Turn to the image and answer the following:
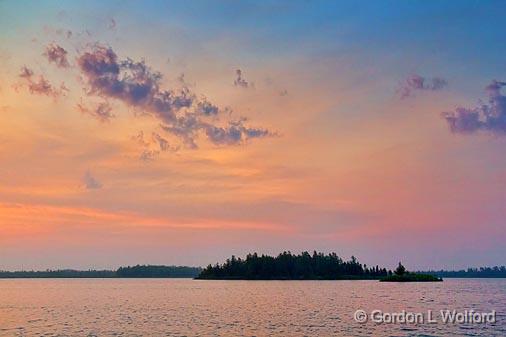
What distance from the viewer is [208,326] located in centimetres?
8038

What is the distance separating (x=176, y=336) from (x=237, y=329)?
1006cm

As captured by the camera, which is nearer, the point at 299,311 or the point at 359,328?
the point at 359,328

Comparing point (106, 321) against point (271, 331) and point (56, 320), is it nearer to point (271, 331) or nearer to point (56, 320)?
point (56, 320)

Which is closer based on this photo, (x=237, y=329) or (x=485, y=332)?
(x=485, y=332)

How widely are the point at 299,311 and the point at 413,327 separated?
33.9 metres

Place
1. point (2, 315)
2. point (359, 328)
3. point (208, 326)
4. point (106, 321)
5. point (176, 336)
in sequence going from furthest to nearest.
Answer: point (2, 315), point (106, 321), point (208, 326), point (359, 328), point (176, 336)

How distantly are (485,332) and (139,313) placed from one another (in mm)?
63700

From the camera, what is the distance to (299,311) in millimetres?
106250

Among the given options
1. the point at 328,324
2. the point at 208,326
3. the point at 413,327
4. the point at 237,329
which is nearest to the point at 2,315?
the point at 208,326

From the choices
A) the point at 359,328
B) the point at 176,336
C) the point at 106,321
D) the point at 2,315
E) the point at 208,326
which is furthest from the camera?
the point at 2,315

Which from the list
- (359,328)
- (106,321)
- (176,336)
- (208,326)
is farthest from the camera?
(106,321)

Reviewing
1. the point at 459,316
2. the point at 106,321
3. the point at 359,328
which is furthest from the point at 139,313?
the point at 459,316

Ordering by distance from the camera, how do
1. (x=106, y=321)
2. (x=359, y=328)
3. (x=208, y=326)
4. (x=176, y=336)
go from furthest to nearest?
(x=106, y=321)
(x=208, y=326)
(x=359, y=328)
(x=176, y=336)

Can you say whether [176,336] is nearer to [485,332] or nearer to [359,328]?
[359,328]
